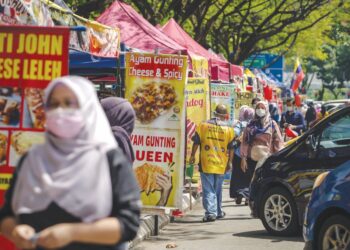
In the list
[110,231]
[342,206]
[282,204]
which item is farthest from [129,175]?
[282,204]

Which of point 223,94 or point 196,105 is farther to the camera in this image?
point 223,94

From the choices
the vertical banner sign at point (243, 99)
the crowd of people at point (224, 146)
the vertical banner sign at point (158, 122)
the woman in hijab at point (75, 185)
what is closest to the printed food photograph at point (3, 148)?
the woman in hijab at point (75, 185)

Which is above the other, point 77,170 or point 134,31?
point 134,31

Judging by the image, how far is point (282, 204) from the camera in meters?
11.5

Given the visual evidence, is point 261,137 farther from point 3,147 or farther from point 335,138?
point 3,147

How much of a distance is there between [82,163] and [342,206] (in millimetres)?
4827

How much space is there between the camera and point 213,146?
13344mm

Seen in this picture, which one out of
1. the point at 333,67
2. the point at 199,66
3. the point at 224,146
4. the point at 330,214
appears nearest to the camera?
the point at 330,214

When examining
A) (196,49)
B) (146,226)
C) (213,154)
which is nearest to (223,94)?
(196,49)

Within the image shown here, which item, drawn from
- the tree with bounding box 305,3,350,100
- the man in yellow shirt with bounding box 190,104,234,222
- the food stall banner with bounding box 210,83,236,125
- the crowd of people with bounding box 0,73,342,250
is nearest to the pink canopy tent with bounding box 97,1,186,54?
the man in yellow shirt with bounding box 190,104,234,222

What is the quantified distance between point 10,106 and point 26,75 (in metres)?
0.26

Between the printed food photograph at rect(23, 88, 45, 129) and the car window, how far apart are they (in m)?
5.59

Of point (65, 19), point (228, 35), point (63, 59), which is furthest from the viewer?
point (228, 35)

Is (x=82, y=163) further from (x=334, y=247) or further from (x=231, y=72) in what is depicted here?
(x=231, y=72)
